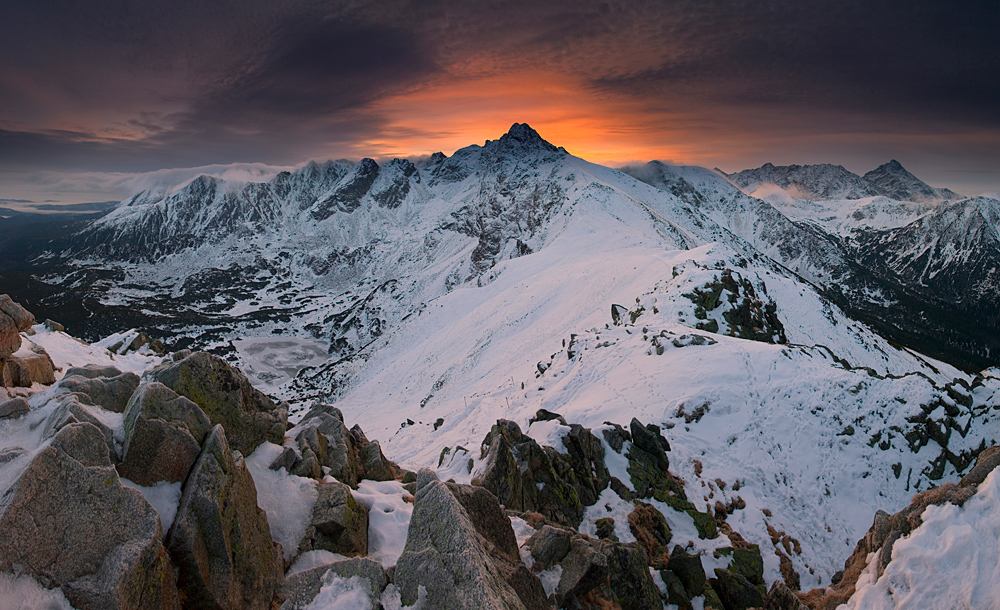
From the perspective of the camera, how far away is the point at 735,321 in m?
32.3

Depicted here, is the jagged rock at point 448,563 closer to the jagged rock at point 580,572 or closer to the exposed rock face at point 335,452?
the jagged rock at point 580,572

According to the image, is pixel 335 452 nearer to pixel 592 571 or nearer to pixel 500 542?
pixel 500 542

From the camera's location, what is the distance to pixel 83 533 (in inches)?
232

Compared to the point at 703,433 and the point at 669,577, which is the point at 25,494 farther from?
the point at 703,433

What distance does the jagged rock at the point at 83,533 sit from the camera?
5426mm

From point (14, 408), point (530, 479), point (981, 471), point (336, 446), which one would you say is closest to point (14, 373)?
point (14, 408)

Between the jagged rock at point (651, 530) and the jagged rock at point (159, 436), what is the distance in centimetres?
1270

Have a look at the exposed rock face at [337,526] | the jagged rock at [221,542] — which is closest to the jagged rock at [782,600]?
the exposed rock face at [337,526]

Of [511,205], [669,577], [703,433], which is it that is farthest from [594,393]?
[511,205]

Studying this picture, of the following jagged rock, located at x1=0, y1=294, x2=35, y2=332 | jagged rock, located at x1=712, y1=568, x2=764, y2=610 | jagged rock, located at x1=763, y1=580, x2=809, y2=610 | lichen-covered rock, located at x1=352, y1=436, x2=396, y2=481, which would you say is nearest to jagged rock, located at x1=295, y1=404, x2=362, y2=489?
lichen-covered rock, located at x1=352, y1=436, x2=396, y2=481

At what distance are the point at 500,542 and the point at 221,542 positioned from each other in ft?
16.5

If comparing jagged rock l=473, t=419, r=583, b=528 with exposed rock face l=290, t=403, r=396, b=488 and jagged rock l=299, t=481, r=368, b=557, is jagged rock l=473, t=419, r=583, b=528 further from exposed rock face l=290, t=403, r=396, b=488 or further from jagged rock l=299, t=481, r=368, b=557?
jagged rock l=299, t=481, r=368, b=557

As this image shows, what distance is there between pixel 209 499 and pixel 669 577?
459 inches

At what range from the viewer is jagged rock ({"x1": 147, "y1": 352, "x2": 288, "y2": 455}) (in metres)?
10.2
